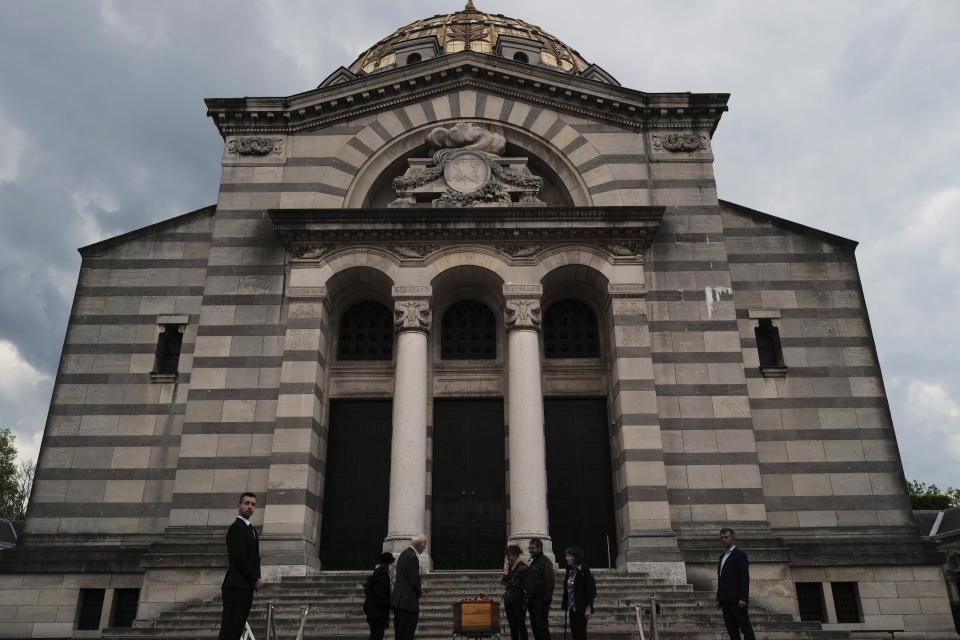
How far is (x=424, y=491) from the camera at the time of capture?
20.1m

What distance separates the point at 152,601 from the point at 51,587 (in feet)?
12.0

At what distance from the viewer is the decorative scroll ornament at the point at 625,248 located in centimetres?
2205

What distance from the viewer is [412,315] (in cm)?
2142

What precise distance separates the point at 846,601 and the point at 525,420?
9658mm

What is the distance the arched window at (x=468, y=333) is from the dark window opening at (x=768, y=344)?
7.88 metres

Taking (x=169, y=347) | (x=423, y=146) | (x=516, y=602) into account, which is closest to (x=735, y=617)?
(x=516, y=602)

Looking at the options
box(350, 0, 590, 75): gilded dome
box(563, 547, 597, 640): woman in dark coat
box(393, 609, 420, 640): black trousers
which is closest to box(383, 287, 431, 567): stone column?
box(393, 609, 420, 640): black trousers

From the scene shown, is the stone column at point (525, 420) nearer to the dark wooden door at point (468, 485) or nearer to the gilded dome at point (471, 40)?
the dark wooden door at point (468, 485)

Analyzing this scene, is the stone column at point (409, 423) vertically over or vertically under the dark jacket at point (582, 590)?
over

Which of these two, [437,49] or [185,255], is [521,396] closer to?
[185,255]

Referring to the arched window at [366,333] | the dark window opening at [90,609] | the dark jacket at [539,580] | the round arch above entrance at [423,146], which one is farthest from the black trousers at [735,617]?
the dark window opening at [90,609]

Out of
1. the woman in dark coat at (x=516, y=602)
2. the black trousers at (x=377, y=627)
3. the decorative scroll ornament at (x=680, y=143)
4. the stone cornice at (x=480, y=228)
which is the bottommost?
the black trousers at (x=377, y=627)

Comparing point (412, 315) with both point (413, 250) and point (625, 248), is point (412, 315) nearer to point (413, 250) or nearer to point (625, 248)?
point (413, 250)

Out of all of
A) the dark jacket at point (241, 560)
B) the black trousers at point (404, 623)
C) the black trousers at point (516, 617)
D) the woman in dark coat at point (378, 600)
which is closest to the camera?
the dark jacket at point (241, 560)
